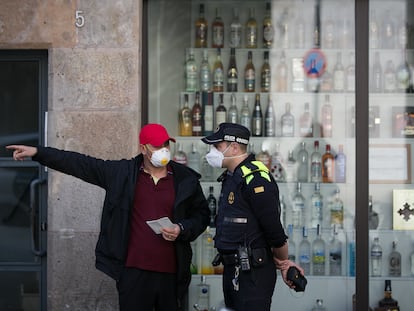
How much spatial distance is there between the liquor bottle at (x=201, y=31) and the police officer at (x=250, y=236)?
79.1 inches

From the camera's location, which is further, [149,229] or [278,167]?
[278,167]

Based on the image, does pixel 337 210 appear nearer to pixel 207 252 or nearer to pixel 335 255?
pixel 335 255

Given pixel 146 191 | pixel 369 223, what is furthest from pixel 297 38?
pixel 146 191

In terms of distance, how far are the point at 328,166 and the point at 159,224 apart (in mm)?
2259

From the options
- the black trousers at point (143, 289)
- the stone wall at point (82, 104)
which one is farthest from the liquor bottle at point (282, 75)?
the black trousers at point (143, 289)

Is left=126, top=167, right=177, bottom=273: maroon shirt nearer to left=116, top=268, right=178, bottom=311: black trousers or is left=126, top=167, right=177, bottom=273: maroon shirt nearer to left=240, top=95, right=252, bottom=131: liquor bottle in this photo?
left=116, top=268, right=178, bottom=311: black trousers

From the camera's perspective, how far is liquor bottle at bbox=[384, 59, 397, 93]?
678 cm

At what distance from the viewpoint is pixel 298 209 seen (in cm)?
687

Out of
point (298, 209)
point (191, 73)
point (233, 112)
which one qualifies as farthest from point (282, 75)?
point (298, 209)

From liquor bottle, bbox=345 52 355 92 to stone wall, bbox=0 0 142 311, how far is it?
73.7 inches

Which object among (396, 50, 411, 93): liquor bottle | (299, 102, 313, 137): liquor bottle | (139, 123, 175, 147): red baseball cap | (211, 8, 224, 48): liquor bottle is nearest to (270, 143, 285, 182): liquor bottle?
(299, 102, 313, 137): liquor bottle

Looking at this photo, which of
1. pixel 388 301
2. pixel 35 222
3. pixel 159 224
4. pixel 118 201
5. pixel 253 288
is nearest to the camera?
pixel 253 288

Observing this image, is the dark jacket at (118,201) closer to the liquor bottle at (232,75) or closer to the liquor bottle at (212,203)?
the liquor bottle at (212,203)

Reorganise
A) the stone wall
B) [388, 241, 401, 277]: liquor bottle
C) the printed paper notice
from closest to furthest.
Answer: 1. the printed paper notice
2. the stone wall
3. [388, 241, 401, 277]: liquor bottle
